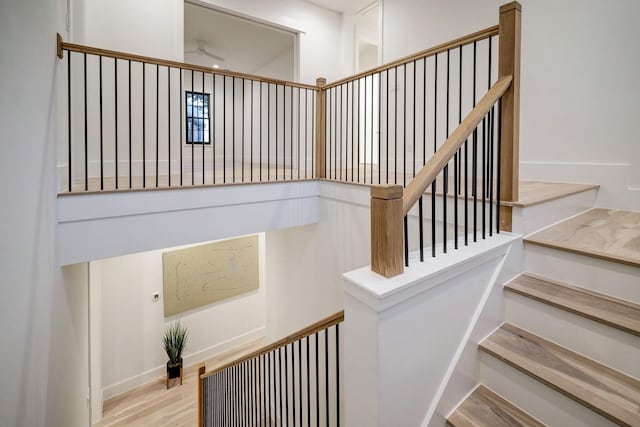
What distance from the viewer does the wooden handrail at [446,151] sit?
1.22m

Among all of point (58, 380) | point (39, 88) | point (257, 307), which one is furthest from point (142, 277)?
point (39, 88)

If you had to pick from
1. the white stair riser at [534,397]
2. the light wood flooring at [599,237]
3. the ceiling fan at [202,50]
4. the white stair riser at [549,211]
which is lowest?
the white stair riser at [534,397]

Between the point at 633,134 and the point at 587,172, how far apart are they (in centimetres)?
39

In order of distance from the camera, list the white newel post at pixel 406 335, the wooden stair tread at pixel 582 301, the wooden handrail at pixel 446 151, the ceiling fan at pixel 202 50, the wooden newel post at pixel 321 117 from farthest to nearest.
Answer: the ceiling fan at pixel 202 50
the wooden newel post at pixel 321 117
the wooden stair tread at pixel 582 301
the wooden handrail at pixel 446 151
the white newel post at pixel 406 335

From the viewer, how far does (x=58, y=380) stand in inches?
88.6

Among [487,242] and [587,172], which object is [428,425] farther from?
[587,172]

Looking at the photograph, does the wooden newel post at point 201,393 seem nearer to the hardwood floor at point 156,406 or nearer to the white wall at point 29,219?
the hardwood floor at point 156,406

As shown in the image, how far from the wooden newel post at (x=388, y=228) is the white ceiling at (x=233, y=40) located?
4.74 metres

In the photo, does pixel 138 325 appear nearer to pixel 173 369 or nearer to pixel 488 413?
pixel 173 369

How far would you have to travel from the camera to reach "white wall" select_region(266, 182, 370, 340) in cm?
311

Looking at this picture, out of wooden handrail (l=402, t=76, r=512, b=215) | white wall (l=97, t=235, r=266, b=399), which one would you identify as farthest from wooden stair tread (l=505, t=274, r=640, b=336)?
white wall (l=97, t=235, r=266, b=399)

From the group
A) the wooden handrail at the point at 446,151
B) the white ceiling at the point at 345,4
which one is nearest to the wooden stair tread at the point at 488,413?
the wooden handrail at the point at 446,151

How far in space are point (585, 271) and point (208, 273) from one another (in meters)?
5.21

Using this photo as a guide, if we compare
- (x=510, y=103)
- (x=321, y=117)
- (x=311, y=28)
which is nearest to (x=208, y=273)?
(x=321, y=117)
